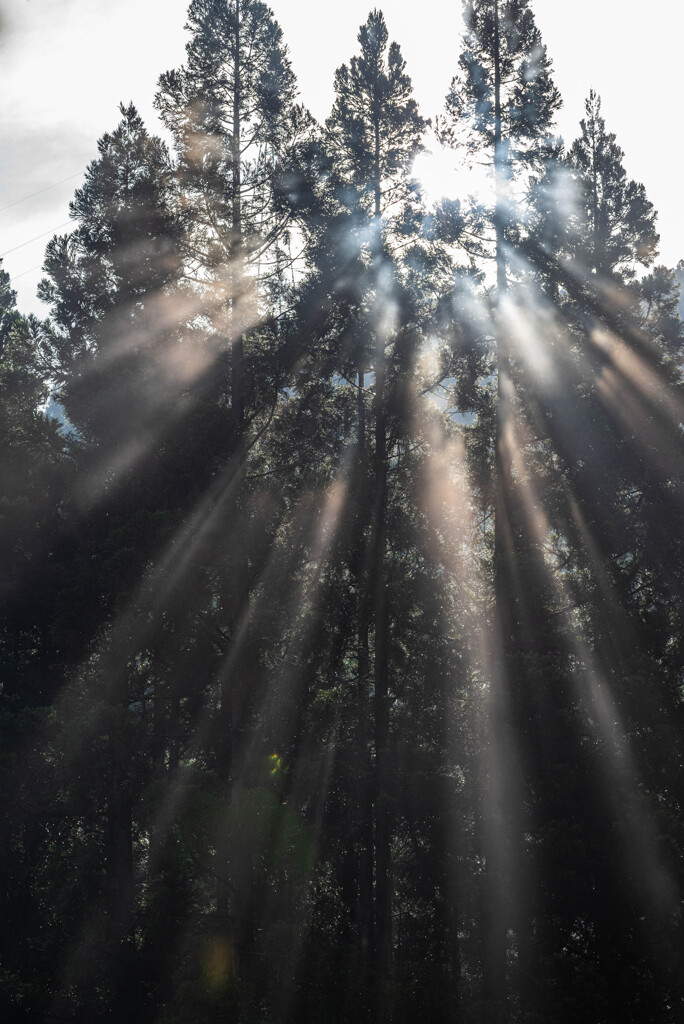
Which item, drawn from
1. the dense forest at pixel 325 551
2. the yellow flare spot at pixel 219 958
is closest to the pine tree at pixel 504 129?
the dense forest at pixel 325 551

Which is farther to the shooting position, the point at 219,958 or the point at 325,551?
the point at 325,551

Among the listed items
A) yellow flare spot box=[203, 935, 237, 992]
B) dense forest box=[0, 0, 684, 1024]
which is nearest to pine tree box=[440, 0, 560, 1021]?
dense forest box=[0, 0, 684, 1024]

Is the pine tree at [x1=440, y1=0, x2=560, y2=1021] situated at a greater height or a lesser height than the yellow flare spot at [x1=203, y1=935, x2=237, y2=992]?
greater

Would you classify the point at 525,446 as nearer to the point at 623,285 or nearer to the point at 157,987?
the point at 623,285

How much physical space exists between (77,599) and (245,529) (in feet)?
11.9

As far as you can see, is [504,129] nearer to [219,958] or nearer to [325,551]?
[325,551]

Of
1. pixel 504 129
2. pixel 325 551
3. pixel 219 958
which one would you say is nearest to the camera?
pixel 219 958

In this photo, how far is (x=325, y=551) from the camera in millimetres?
16703

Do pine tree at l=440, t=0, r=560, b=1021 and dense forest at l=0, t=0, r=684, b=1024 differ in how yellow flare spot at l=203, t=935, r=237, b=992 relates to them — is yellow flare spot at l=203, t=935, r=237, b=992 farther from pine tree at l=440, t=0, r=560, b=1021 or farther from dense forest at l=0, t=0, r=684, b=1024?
pine tree at l=440, t=0, r=560, b=1021

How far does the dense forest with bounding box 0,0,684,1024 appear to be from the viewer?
13.9 m

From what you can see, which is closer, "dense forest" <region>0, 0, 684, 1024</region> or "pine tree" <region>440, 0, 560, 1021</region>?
"dense forest" <region>0, 0, 684, 1024</region>

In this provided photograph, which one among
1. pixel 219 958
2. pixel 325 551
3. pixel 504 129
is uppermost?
pixel 504 129

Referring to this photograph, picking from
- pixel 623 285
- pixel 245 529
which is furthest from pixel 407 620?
pixel 623 285

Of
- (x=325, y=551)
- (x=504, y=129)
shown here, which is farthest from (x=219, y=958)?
(x=504, y=129)
